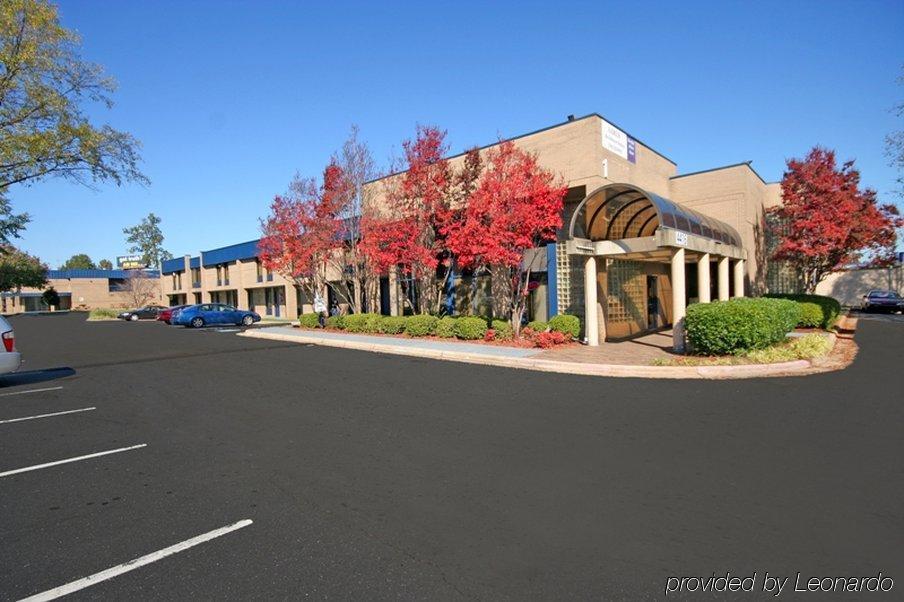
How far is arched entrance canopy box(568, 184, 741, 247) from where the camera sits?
13.5m

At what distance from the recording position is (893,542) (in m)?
3.43

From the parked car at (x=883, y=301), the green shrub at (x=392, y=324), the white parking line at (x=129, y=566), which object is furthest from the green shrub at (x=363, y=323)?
the parked car at (x=883, y=301)

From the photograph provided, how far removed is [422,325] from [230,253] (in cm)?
3284

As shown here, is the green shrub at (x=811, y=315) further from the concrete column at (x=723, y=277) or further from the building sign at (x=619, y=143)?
the building sign at (x=619, y=143)

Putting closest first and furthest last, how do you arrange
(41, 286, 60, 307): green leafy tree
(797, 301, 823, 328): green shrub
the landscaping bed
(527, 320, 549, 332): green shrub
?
the landscaping bed
(527, 320, 549, 332): green shrub
(797, 301, 823, 328): green shrub
(41, 286, 60, 307): green leafy tree

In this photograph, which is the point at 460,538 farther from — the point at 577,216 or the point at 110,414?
the point at 577,216

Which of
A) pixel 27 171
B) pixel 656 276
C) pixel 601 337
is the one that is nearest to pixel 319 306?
pixel 27 171

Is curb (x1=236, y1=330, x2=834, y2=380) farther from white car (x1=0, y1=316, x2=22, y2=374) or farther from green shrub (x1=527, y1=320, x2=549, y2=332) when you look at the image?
white car (x1=0, y1=316, x2=22, y2=374)

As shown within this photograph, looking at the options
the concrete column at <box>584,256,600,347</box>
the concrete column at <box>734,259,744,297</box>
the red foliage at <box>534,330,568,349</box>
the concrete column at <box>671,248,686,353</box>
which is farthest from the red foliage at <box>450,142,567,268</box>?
the concrete column at <box>734,259,744,297</box>

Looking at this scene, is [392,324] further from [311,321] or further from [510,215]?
[510,215]

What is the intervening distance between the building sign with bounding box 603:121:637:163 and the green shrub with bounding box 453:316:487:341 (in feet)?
24.3

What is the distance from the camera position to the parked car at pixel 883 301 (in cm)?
2930

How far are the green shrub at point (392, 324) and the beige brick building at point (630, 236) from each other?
9.59 ft

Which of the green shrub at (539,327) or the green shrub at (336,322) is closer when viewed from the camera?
the green shrub at (539,327)
